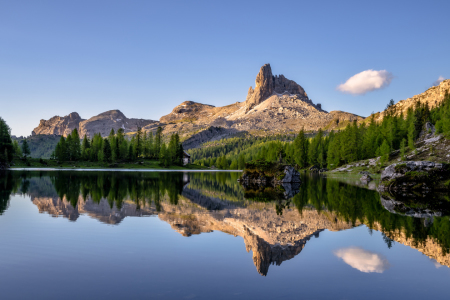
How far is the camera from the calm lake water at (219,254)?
847cm

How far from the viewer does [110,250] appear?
11984 mm

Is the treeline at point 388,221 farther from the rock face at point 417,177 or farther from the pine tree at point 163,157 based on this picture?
the pine tree at point 163,157

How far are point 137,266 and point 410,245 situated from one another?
11943 mm

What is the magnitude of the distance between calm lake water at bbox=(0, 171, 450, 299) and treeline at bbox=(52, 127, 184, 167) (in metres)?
108

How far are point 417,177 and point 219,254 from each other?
132 ft

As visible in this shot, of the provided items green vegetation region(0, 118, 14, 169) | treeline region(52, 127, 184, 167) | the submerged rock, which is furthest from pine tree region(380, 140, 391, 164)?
green vegetation region(0, 118, 14, 169)

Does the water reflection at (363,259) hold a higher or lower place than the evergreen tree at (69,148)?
lower

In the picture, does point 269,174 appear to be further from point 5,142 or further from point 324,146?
point 5,142

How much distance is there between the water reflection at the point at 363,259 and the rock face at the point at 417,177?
112 feet

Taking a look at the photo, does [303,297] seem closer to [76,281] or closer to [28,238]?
[76,281]

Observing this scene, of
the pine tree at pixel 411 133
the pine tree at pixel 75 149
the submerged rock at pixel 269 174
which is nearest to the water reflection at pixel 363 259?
the submerged rock at pixel 269 174

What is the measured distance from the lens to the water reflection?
1087 cm

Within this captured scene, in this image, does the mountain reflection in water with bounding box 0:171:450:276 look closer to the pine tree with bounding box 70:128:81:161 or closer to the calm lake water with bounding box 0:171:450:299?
the calm lake water with bounding box 0:171:450:299

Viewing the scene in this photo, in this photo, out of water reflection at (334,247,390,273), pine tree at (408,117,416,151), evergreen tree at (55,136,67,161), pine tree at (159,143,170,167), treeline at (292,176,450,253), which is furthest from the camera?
pine tree at (159,143,170,167)
